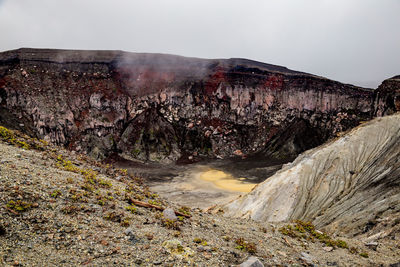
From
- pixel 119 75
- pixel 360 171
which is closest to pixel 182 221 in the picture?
pixel 360 171

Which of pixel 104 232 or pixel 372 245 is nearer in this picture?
pixel 104 232

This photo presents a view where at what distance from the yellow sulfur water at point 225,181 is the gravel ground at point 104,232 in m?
24.4

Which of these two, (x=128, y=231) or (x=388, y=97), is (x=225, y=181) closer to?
(x=128, y=231)

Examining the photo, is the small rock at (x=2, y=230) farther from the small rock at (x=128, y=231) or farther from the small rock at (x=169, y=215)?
the small rock at (x=169, y=215)

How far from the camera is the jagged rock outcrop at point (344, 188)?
13.9m

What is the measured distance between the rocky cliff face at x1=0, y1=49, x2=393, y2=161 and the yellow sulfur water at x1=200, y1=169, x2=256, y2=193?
9556 millimetres

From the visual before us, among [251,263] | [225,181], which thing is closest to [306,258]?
[251,263]

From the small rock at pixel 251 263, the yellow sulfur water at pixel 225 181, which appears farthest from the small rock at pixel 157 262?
the yellow sulfur water at pixel 225 181

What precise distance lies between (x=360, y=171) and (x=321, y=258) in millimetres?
12521

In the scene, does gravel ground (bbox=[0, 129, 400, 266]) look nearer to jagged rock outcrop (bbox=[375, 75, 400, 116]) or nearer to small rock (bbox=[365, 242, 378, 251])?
small rock (bbox=[365, 242, 378, 251])

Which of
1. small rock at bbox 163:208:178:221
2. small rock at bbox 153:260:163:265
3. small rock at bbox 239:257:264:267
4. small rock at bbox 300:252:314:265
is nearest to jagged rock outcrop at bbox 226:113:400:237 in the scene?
Answer: small rock at bbox 300:252:314:265

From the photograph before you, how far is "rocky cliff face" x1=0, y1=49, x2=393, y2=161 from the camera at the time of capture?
47906mm

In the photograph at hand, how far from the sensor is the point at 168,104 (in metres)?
56.2

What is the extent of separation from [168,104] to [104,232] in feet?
168
